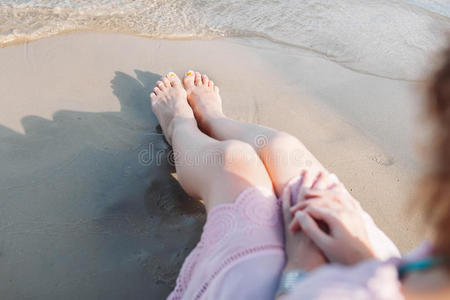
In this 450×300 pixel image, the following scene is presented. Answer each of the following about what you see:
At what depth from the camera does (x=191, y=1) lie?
135 inches

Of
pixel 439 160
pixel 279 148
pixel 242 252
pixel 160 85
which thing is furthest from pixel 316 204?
pixel 160 85

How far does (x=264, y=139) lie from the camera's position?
162cm

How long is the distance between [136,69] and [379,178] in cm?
170

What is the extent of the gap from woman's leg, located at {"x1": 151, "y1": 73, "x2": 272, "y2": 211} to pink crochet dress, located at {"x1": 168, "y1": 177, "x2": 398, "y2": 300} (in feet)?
0.18

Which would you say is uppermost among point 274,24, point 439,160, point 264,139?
point 439,160

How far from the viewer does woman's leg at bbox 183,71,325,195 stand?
1.47m

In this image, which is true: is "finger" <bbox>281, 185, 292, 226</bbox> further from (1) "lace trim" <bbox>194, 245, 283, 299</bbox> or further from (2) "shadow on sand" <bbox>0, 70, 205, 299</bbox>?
(2) "shadow on sand" <bbox>0, 70, 205, 299</bbox>

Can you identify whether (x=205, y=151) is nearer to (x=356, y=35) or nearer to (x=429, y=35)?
(x=356, y=35)

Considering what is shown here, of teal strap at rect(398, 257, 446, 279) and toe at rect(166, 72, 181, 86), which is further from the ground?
teal strap at rect(398, 257, 446, 279)

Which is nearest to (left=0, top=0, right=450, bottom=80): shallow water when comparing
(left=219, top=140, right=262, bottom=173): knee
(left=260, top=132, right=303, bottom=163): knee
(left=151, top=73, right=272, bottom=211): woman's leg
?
(left=151, top=73, right=272, bottom=211): woman's leg

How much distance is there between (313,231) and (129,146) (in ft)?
3.98

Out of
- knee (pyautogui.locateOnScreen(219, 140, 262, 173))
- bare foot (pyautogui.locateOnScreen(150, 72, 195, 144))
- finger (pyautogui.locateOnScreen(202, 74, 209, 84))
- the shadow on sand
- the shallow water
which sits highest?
the shallow water

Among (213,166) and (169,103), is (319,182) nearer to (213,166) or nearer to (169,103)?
(213,166)

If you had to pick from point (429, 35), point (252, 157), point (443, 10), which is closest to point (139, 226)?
point (252, 157)
